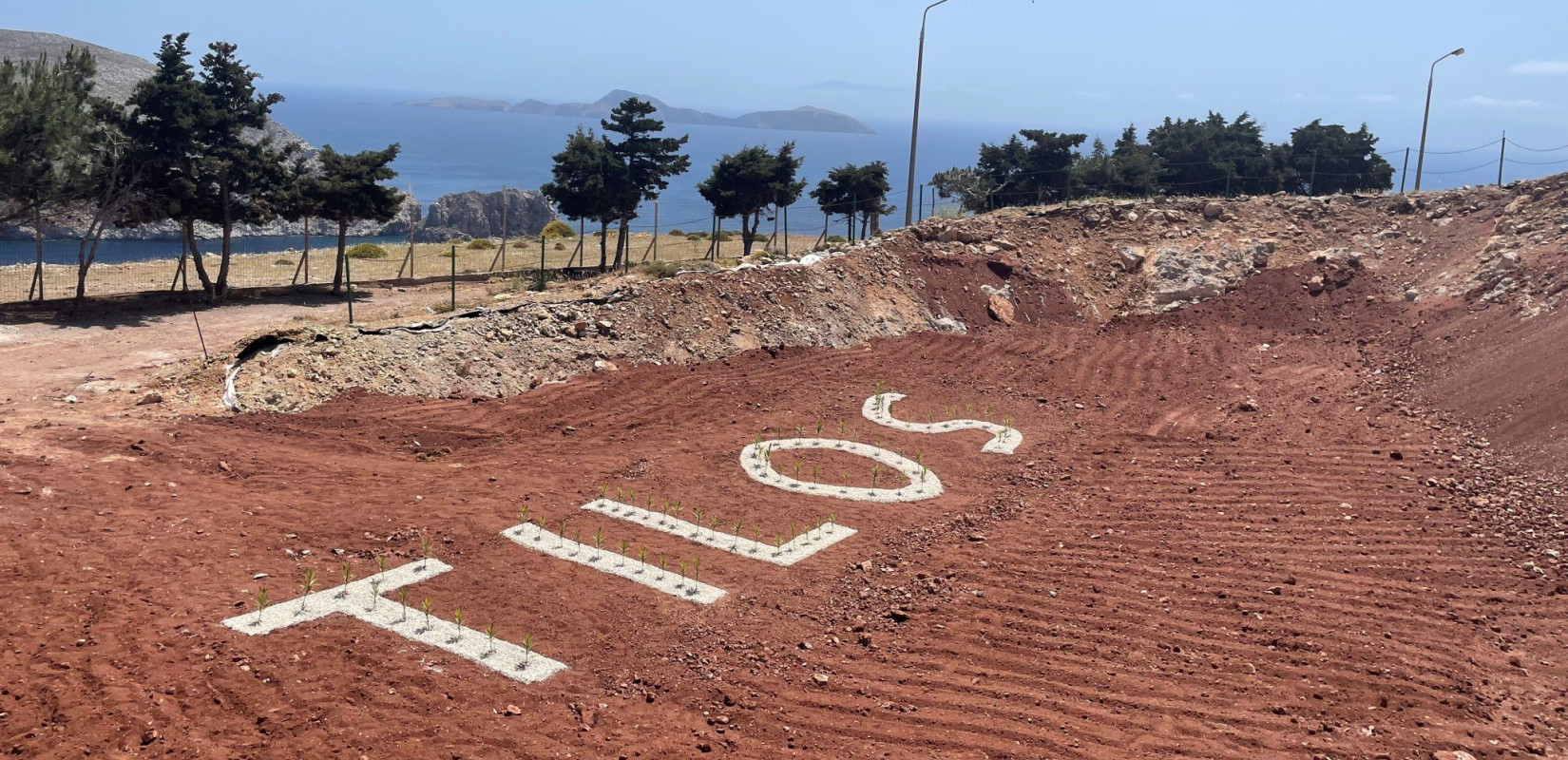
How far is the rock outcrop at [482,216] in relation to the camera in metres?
71.8

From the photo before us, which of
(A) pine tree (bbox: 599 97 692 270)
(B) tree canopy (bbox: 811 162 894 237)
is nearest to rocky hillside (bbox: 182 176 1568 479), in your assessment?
(A) pine tree (bbox: 599 97 692 270)

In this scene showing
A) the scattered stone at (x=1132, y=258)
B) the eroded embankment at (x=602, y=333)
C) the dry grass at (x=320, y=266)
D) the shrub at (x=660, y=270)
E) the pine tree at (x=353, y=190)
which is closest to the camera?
the eroded embankment at (x=602, y=333)

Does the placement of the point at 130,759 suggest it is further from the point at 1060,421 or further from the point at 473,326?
the point at 1060,421

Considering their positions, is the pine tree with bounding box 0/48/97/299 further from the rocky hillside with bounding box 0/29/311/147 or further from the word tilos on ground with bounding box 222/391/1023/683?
the rocky hillside with bounding box 0/29/311/147

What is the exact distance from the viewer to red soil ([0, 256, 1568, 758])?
29.3 feet

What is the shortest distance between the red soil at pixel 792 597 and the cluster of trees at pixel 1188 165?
2199 cm

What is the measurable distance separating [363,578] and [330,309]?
16.3 metres

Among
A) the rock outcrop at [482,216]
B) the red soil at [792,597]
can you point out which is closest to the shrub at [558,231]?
the rock outcrop at [482,216]

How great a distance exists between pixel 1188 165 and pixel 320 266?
106ft

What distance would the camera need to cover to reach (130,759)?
8.00m

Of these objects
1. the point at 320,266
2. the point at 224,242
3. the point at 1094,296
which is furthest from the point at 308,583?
the point at 320,266

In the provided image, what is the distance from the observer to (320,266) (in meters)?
37.5

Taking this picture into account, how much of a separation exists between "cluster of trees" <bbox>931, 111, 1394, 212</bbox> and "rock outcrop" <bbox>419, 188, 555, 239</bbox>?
1485 inches

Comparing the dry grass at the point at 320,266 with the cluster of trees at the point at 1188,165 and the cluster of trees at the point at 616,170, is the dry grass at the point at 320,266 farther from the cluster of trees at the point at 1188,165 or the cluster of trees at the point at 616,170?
the cluster of trees at the point at 1188,165
